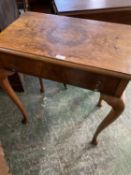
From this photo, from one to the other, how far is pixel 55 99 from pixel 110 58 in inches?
34.2

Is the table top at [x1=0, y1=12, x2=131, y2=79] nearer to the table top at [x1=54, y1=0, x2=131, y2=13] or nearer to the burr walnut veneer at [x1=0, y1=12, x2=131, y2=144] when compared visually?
the burr walnut veneer at [x1=0, y1=12, x2=131, y2=144]

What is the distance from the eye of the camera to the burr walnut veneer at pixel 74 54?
0.70 meters

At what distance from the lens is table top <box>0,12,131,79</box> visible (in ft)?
2.31

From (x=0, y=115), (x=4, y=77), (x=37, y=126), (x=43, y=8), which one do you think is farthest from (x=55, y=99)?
(x=43, y=8)

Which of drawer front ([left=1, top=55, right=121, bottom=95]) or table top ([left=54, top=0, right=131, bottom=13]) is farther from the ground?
table top ([left=54, top=0, right=131, bottom=13])

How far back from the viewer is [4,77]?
36.5 inches

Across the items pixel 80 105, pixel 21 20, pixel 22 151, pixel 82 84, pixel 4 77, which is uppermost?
pixel 21 20

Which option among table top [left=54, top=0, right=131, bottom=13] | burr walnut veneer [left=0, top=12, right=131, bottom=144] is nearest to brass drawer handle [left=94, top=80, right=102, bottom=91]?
burr walnut veneer [left=0, top=12, right=131, bottom=144]

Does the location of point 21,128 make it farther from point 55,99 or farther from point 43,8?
point 43,8

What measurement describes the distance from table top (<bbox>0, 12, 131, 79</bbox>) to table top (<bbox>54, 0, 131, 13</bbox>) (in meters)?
0.41

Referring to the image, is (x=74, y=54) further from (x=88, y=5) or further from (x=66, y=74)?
(x=88, y=5)

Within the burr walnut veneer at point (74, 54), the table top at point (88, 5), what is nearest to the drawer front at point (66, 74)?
the burr walnut veneer at point (74, 54)

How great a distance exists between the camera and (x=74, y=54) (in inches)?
29.2

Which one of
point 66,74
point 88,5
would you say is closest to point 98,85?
point 66,74
